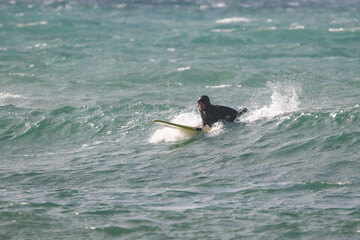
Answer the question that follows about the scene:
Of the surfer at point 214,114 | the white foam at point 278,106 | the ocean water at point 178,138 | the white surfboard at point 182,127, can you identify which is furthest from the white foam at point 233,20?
the white surfboard at point 182,127

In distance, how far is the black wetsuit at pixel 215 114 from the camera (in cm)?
1402

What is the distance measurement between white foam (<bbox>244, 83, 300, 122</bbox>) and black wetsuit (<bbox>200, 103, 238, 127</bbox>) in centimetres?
78

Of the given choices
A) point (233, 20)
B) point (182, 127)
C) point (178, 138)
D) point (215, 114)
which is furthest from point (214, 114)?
point (233, 20)

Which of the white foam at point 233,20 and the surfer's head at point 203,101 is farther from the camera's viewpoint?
the white foam at point 233,20

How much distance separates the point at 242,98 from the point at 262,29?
55.3ft

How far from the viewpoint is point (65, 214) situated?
9430 millimetres

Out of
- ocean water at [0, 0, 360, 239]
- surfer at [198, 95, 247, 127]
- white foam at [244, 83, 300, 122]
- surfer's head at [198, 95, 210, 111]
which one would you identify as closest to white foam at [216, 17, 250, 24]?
ocean water at [0, 0, 360, 239]

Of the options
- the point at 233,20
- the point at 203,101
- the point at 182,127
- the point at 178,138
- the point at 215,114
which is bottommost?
the point at 178,138

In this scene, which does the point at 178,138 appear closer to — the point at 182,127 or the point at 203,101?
the point at 182,127

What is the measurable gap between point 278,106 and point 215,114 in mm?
2691

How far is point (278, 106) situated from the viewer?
1608 centimetres

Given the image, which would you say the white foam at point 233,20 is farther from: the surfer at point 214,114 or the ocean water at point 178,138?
the surfer at point 214,114

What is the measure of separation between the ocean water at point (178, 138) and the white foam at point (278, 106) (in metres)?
0.07

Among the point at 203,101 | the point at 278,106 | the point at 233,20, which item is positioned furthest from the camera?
the point at 233,20
